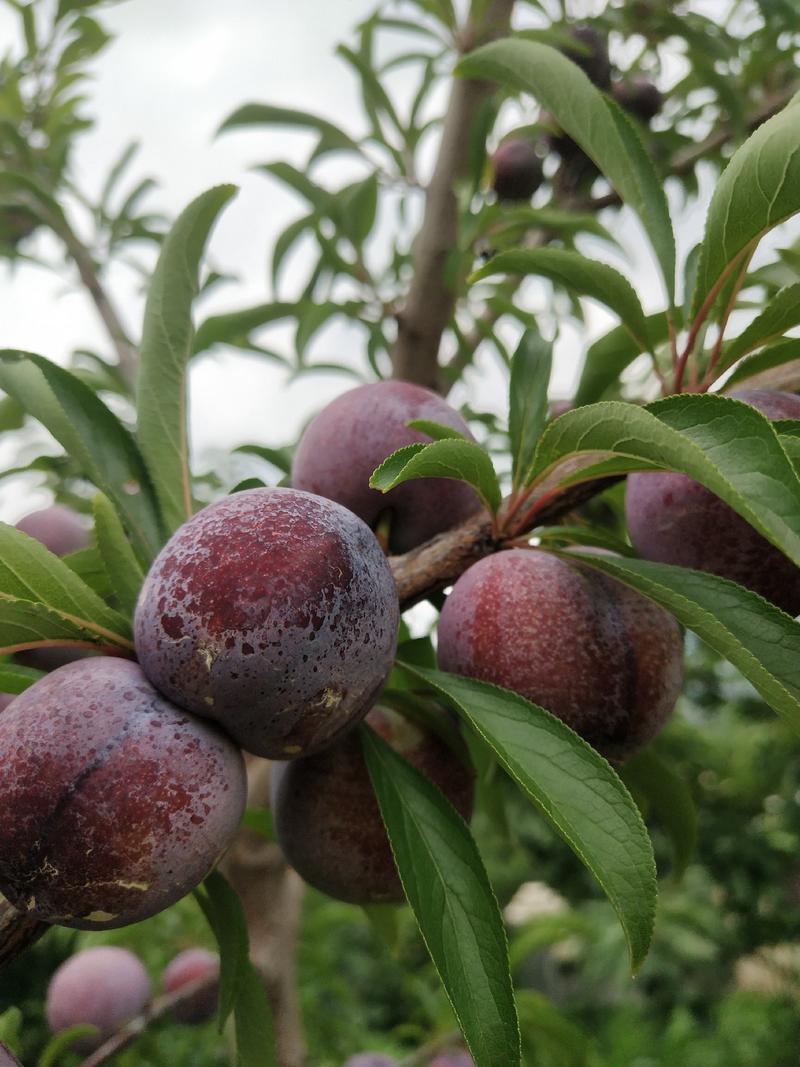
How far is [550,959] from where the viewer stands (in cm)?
380

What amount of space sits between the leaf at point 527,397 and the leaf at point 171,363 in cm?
28

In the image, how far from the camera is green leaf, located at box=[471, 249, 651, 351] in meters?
0.67

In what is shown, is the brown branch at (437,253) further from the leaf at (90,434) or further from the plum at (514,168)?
the leaf at (90,434)

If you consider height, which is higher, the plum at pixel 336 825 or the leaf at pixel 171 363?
the leaf at pixel 171 363

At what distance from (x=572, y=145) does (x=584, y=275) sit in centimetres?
128

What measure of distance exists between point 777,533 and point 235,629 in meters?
0.30

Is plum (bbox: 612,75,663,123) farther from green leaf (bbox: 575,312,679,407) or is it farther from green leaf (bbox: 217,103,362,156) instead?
green leaf (bbox: 575,312,679,407)

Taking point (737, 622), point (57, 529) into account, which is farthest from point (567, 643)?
point (57, 529)

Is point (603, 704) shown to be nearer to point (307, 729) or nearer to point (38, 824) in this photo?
point (307, 729)

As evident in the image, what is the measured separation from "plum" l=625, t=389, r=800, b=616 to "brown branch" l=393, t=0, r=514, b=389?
70cm

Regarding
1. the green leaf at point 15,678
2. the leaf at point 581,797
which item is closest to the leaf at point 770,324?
the leaf at point 581,797

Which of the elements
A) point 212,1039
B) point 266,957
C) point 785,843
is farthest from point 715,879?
point 266,957

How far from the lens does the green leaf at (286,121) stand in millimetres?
1439

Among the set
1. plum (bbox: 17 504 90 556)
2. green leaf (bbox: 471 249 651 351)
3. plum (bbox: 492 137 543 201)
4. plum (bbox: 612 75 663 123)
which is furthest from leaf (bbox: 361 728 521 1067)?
plum (bbox: 612 75 663 123)
